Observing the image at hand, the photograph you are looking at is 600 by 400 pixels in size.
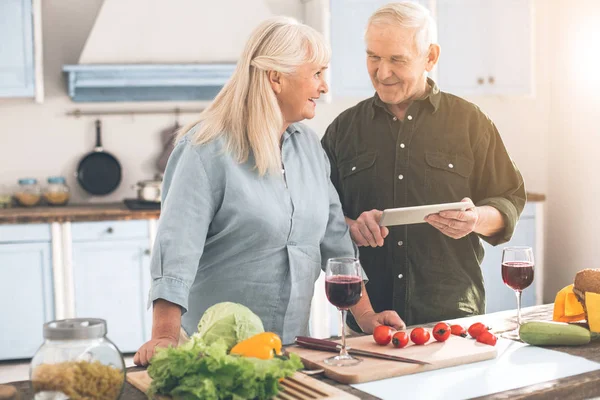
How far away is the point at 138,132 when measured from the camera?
5117 mm

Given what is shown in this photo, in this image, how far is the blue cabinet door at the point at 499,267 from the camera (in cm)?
506

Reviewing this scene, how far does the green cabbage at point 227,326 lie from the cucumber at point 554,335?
70 cm

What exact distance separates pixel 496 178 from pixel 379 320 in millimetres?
761

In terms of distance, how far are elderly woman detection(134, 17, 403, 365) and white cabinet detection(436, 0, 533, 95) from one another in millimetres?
3173

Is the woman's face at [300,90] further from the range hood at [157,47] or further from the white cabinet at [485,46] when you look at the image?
the white cabinet at [485,46]

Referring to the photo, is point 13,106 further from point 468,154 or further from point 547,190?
point 547,190

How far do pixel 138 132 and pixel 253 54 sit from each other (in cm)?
323

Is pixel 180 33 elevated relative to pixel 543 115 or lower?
elevated

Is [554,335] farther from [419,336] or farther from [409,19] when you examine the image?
[409,19]

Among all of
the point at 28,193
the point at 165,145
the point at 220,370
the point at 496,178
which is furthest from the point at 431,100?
the point at 28,193

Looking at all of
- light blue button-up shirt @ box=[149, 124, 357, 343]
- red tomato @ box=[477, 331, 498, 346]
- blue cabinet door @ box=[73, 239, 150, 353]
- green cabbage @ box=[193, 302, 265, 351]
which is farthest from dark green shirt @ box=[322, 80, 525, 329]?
blue cabinet door @ box=[73, 239, 150, 353]

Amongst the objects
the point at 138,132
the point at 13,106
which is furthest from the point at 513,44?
the point at 13,106

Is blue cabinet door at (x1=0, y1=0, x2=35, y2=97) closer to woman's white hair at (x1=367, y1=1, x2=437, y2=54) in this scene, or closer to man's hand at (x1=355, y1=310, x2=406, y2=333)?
woman's white hair at (x1=367, y1=1, x2=437, y2=54)

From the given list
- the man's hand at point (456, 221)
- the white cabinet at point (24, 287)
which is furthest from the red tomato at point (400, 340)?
the white cabinet at point (24, 287)
